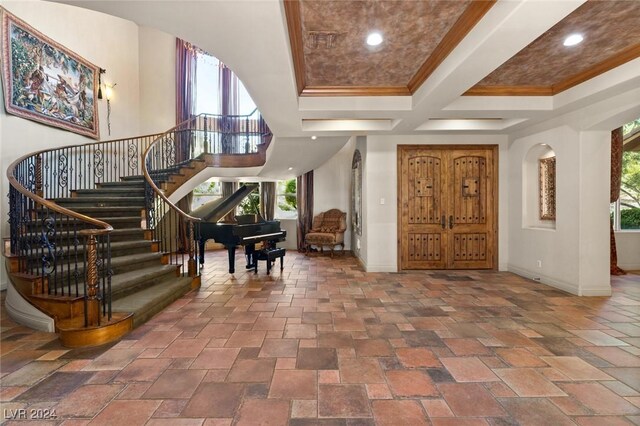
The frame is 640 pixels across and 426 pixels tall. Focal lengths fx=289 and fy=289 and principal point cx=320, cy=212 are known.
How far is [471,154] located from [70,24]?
8.41 meters

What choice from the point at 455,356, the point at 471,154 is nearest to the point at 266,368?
the point at 455,356

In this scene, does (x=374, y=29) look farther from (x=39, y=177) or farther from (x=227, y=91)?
(x=227, y=91)

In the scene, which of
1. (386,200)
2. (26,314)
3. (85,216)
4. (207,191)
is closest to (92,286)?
(85,216)

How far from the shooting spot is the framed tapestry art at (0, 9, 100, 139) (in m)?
4.57

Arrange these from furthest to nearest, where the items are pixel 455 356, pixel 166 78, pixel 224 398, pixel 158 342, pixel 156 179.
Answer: pixel 166 78
pixel 156 179
pixel 158 342
pixel 455 356
pixel 224 398

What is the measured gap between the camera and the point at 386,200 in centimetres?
561

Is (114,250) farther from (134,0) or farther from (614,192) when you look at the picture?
(614,192)

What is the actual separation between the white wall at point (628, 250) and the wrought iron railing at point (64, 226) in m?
8.68

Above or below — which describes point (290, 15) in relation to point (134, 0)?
above

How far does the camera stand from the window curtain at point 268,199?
8.92 m

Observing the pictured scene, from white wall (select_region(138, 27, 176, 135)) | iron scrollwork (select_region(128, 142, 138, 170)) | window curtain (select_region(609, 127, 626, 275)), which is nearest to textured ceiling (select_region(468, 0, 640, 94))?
window curtain (select_region(609, 127, 626, 275))

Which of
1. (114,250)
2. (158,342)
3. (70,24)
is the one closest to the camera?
(158,342)

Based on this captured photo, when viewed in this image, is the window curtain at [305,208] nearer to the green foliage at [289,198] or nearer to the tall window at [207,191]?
the green foliage at [289,198]

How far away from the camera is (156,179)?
6.32 m
